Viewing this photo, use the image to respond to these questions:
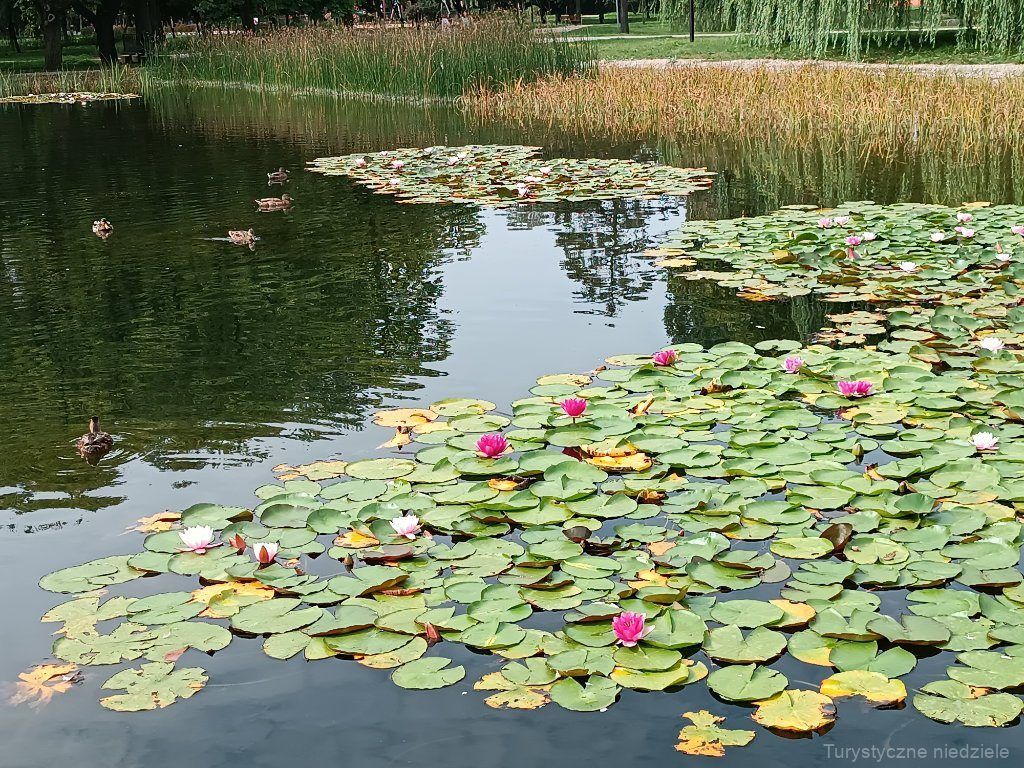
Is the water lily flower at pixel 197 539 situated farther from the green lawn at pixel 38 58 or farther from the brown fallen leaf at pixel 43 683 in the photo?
the green lawn at pixel 38 58

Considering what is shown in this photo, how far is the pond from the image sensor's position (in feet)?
9.37

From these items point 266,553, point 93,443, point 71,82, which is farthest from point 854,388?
point 71,82

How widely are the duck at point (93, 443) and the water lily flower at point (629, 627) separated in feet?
8.91

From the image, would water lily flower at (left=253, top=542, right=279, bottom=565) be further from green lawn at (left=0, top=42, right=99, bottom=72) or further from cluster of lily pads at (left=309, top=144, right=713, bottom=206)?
green lawn at (left=0, top=42, right=99, bottom=72)

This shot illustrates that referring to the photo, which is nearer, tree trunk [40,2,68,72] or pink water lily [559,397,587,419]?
pink water lily [559,397,587,419]

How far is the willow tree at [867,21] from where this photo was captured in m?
19.6

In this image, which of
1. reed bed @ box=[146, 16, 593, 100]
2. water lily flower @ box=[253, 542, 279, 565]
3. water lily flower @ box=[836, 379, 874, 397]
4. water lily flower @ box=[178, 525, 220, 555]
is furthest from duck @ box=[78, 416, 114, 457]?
reed bed @ box=[146, 16, 593, 100]

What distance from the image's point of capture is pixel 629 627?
305 centimetres

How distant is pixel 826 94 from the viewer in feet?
48.1

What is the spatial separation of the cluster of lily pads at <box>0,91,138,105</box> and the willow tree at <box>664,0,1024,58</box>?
624 inches

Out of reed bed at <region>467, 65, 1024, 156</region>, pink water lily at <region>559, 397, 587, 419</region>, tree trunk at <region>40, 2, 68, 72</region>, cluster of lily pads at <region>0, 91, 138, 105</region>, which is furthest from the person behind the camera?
tree trunk at <region>40, 2, 68, 72</region>

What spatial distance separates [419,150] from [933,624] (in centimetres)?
1159

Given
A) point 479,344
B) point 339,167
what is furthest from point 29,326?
point 339,167

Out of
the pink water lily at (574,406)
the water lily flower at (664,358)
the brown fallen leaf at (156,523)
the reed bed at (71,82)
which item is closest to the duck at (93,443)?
the brown fallen leaf at (156,523)
